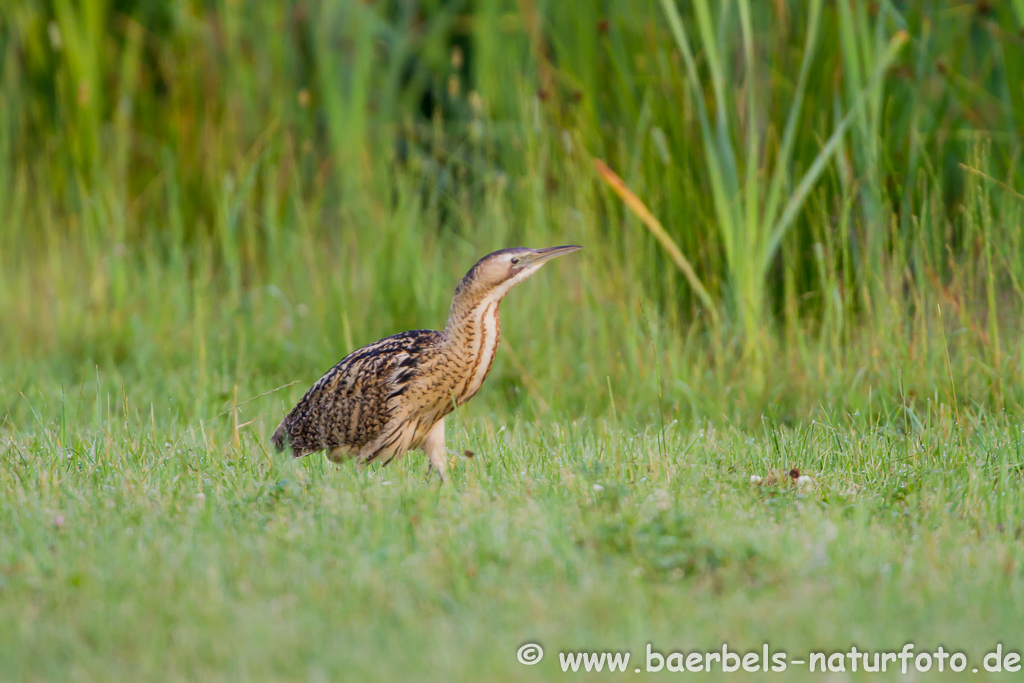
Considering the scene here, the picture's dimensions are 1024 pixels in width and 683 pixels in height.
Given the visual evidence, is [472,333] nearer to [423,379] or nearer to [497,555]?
[423,379]

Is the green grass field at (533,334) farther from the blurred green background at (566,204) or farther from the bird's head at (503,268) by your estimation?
the bird's head at (503,268)

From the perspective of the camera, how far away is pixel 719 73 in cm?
669

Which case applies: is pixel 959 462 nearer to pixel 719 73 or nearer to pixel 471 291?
pixel 471 291

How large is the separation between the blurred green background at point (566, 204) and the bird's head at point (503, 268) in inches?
28.3

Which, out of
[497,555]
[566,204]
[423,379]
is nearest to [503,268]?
[423,379]

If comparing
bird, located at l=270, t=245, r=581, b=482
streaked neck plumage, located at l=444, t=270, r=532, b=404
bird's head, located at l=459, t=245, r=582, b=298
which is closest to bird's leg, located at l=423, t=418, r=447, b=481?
bird, located at l=270, t=245, r=581, b=482

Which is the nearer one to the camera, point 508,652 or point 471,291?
point 508,652

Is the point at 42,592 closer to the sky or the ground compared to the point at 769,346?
closer to the sky

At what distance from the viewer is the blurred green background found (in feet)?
21.5

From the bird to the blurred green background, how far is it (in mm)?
712

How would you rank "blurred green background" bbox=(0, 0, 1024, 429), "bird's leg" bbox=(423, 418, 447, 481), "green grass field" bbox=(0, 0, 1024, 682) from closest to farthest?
1. "green grass field" bbox=(0, 0, 1024, 682)
2. "bird's leg" bbox=(423, 418, 447, 481)
3. "blurred green background" bbox=(0, 0, 1024, 429)

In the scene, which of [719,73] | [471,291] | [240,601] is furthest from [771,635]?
[719,73]

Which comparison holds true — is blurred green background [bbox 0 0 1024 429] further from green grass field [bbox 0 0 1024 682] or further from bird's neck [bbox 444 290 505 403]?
bird's neck [bbox 444 290 505 403]

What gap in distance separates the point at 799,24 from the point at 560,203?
1800mm
